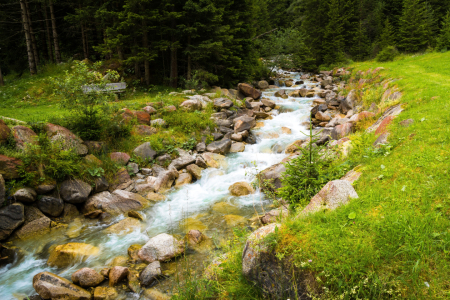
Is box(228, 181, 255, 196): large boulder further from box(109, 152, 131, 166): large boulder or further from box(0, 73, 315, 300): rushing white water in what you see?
box(109, 152, 131, 166): large boulder

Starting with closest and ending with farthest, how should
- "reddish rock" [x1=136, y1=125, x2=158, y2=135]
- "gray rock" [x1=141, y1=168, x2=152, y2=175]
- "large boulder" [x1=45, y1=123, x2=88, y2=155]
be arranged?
"large boulder" [x1=45, y1=123, x2=88, y2=155], "gray rock" [x1=141, y1=168, x2=152, y2=175], "reddish rock" [x1=136, y1=125, x2=158, y2=135]

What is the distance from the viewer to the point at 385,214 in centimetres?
329

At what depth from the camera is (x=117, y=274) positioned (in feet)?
16.1

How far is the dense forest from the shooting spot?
15359 millimetres

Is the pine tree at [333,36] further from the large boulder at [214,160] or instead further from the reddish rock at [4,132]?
the reddish rock at [4,132]

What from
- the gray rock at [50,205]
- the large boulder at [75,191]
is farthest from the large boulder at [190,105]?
the gray rock at [50,205]

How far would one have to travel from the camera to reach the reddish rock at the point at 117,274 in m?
4.88

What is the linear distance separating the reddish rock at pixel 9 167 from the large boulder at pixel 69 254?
96.3 inches

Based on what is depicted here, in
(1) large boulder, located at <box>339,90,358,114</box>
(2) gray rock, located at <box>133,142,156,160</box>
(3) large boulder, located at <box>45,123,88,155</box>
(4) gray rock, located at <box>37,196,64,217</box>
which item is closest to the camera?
(4) gray rock, located at <box>37,196,64,217</box>

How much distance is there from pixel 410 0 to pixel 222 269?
37.3m

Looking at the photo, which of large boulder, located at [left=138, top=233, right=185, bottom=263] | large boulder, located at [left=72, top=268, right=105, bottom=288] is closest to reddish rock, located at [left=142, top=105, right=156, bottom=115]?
large boulder, located at [left=138, top=233, right=185, bottom=263]

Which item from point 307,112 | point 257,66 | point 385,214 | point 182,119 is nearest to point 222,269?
point 385,214

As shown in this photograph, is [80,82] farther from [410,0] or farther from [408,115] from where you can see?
[410,0]

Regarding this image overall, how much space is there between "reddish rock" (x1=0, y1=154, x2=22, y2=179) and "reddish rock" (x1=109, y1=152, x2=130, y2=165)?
8.99 feet
